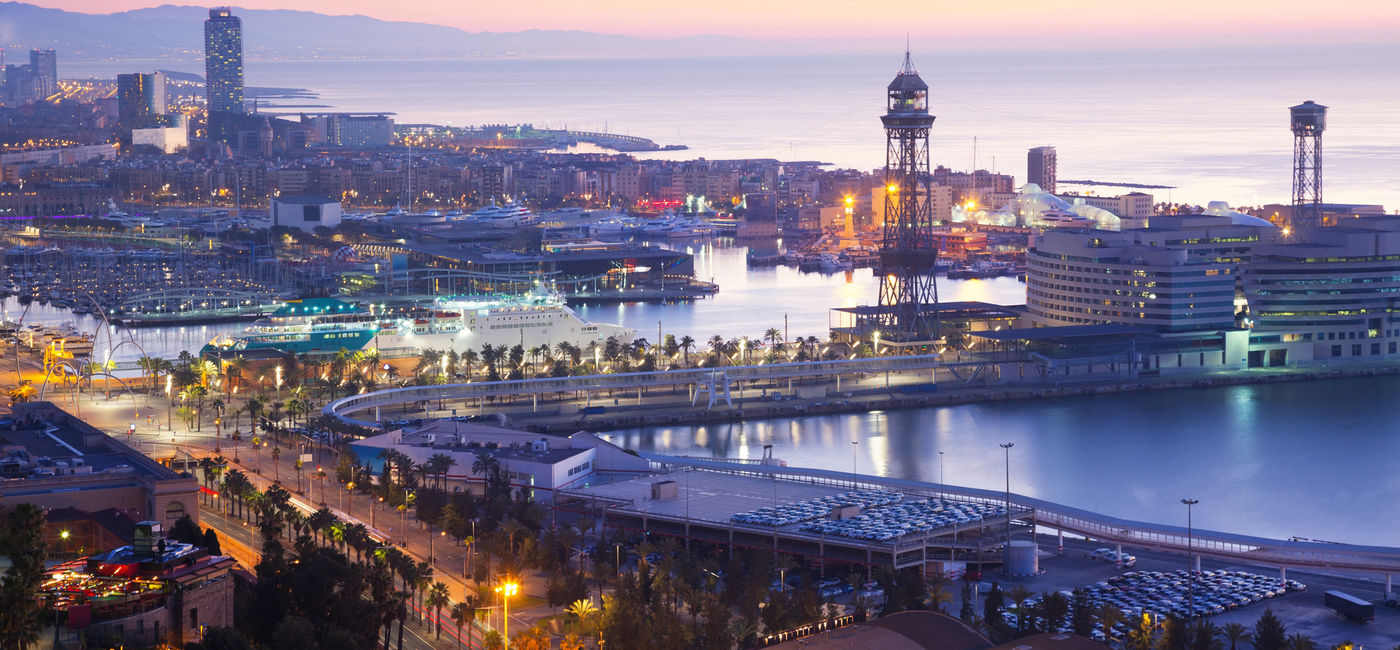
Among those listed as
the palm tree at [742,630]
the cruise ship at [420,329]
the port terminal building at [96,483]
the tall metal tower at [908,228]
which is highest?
the tall metal tower at [908,228]

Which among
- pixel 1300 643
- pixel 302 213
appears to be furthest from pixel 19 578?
pixel 302 213

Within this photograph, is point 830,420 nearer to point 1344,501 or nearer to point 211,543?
point 1344,501

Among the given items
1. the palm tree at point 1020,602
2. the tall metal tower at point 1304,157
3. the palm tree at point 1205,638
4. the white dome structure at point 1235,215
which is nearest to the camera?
the palm tree at point 1205,638

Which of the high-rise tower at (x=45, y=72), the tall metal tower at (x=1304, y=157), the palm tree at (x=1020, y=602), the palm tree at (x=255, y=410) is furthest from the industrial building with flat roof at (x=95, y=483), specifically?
the high-rise tower at (x=45, y=72)

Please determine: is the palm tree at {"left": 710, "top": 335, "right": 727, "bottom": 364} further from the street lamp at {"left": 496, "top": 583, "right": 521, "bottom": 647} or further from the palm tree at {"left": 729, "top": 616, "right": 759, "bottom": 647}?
the palm tree at {"left": 729, "top": 616, "right": 759, "bottom": 647}

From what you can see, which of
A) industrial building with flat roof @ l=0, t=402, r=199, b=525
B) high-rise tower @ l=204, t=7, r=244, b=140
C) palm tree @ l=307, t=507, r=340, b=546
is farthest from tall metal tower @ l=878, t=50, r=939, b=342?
high-rise tower @ l=204, t=7, r=244, b=140

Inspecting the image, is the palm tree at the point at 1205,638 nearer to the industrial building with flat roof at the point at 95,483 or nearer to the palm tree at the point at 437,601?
the palm tree at the point at 437,601
